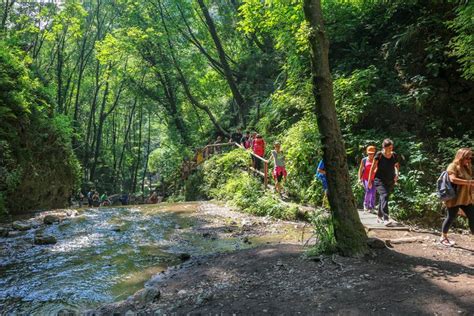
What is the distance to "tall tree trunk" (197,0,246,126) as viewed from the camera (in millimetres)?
20984

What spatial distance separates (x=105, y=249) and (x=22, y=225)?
358 cm

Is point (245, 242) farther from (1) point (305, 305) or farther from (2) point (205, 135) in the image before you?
(2) point (205, 135)

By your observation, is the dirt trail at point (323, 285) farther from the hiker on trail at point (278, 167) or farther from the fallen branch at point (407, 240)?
the hiker on trail at point (278, 167)

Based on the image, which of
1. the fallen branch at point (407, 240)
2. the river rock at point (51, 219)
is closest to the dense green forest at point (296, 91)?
the river rock at point (51, 219)

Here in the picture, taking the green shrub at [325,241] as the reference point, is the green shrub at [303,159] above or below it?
above

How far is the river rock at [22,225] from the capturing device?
10.2 m

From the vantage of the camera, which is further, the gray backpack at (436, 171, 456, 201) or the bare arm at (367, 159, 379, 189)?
the bare arm at (367, 159, 379, 189)

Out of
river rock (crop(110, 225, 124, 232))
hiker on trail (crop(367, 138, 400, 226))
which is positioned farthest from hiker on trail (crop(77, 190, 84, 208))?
hiker on trail (crop(367, 138, 400, 226))

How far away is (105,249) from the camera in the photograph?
859cm

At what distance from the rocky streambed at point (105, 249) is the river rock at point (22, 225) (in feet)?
0.08

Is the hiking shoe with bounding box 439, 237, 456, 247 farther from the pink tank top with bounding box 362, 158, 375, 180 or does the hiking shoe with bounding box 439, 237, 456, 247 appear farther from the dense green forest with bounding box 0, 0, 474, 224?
the pink tank top with bounding box 362, 158, 375, 180

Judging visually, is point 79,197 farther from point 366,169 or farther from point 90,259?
point 366,169

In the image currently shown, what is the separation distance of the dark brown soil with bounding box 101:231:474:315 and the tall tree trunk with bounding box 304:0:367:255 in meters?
0.32

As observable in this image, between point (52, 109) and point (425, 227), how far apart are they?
15935 mm
